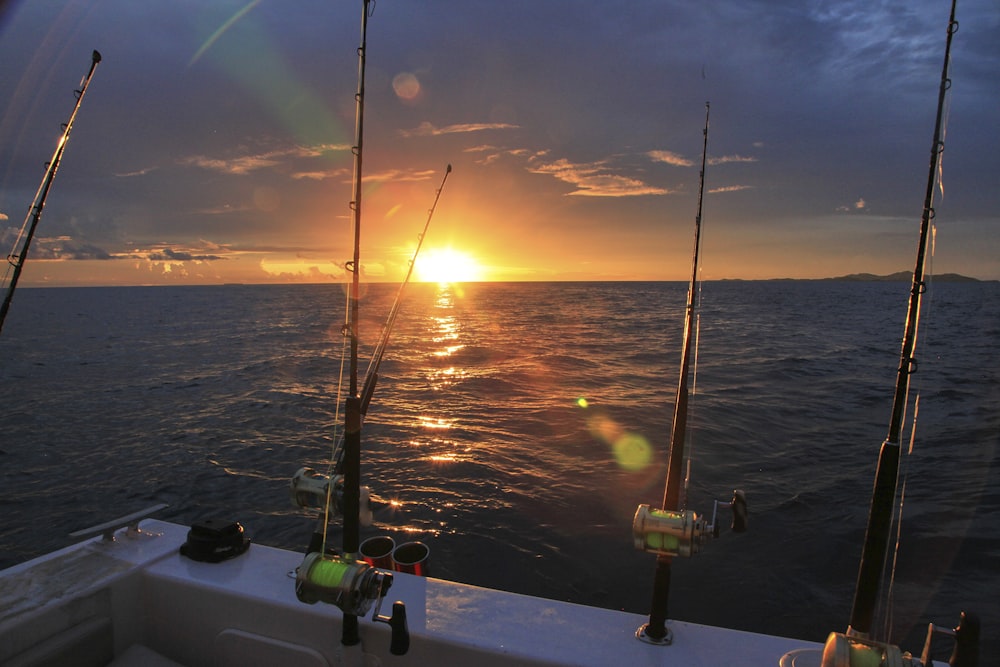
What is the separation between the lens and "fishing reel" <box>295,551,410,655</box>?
101 inches

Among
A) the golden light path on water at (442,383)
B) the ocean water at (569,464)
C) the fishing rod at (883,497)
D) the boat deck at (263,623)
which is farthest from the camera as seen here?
the golden light path on water at (442,383)

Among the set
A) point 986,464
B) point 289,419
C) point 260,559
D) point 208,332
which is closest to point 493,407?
point 289,419

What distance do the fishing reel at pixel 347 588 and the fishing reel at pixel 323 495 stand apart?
431 millimetres

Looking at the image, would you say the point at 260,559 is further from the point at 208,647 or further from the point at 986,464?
the point at 986,464

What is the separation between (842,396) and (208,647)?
59.6 feet

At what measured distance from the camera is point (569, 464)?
11.0m

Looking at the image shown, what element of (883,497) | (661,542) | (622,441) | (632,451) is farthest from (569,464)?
(883,497)

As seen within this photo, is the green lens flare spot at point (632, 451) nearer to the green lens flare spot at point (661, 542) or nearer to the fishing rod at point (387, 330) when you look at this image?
the fishing rod at point (387, 330)

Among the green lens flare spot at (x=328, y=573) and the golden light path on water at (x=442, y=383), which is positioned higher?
the green lens flare spot at (x=328, y=573)

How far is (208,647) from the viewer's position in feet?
10.9

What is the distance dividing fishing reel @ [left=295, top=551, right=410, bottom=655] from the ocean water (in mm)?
740

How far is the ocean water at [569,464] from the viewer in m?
6.93

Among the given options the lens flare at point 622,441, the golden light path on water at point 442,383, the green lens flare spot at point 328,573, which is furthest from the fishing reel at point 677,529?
the golden light path on water at point 442,383

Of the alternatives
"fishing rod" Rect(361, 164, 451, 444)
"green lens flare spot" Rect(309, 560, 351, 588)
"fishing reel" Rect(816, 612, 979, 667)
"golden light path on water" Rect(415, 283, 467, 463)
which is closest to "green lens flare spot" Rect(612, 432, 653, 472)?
"golden light path on water" Rect(415, 283, 467, 463)
